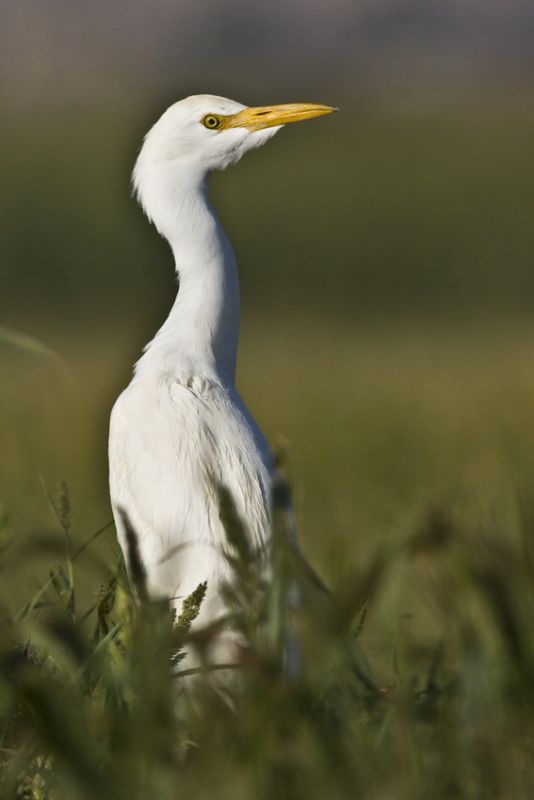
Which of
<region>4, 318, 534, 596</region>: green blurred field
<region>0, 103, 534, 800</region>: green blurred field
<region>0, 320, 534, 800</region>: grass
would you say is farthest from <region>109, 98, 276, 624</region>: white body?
<region>4, 318, 534, 596</region>: green blurred field

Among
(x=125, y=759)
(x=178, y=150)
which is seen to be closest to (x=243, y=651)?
(x=125, y=759)

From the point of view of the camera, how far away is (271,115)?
432 centimetres

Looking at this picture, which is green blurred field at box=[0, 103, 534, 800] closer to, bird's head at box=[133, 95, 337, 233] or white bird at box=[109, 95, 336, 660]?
white bird at box=[109, 95, 336, 660]

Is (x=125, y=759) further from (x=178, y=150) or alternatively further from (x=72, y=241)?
(x=72, y=241)

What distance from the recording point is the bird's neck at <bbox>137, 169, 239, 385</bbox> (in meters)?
3.93

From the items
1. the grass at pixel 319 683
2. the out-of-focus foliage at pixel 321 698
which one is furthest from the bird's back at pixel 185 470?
the out-of-focus foliage at pixel 321 698

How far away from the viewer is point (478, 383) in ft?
44.2

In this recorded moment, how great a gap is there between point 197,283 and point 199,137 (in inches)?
15.5

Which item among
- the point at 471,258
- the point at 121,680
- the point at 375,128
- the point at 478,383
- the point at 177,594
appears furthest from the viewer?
the point at 375,128

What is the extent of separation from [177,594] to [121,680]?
1.18m

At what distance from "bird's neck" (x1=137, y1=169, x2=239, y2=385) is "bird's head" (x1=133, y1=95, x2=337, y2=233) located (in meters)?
0.03

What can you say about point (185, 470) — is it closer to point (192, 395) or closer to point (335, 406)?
point (192, 395)

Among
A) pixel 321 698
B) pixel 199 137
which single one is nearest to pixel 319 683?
pixel 321 698

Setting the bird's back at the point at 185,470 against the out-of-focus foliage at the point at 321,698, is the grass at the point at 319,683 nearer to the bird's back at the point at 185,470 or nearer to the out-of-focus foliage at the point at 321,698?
the out-of-focus foliage at the point at 321,698
